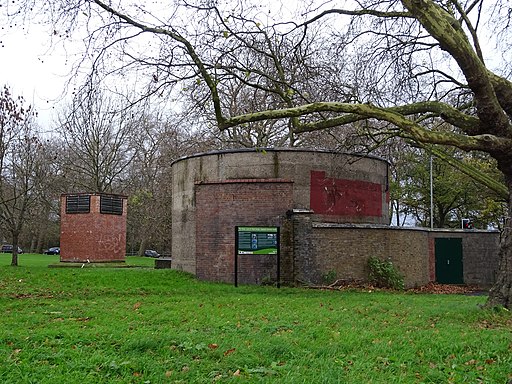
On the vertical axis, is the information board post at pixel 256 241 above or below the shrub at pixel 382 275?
above

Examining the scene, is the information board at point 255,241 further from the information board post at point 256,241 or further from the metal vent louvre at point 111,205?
the metal vent louvre at point 111,205

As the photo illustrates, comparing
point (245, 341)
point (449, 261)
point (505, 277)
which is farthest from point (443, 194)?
point (245, 341)

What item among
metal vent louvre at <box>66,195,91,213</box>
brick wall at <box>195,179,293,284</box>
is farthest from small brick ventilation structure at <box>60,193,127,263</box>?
brick wall at <box>195,179,293,284</box>

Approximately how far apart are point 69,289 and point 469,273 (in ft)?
51.6

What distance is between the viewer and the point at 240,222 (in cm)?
1730

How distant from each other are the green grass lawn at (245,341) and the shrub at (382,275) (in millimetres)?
5192

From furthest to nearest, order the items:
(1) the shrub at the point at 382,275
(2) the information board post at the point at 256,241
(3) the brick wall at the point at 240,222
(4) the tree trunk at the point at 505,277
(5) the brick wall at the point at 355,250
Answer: (1) the shrub at the point at 382,275 → (3) the brick wall at the point at 240,222 → (5) the brick wall at the point at 355,250 → (2) the information board post at the point at 256,241 → (4) the tree trunk at the point at 505,277

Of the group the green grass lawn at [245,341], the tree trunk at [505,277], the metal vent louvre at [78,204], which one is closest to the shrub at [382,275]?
the green grass lawn at [245,341]

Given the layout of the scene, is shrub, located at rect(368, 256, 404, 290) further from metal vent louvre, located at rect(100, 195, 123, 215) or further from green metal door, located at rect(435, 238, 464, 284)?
metal vent louvre, located at rect(100, 195, 123, 215)

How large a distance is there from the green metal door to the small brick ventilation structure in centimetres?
1619

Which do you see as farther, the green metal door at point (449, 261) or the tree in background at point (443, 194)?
the tree in background at point (443, 194)

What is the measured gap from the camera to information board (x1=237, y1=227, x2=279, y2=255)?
1596 centimetres

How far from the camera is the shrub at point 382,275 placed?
18.2 m

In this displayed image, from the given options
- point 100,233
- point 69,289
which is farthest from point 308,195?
point 100,233
